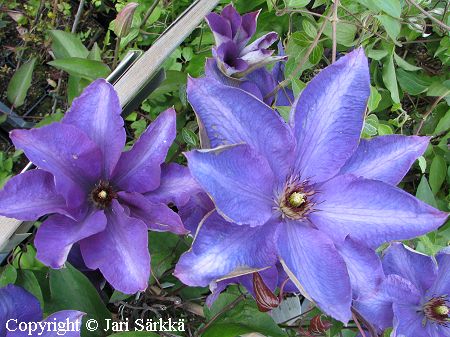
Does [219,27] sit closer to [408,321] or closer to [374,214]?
[374,214]

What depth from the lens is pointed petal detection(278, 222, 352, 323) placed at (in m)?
0.46

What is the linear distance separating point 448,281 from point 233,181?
16.5 inches

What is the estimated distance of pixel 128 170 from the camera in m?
0.56

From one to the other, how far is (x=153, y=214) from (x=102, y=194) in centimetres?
7

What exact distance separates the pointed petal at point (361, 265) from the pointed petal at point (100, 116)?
0.26 meters

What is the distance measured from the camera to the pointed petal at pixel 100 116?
530mm

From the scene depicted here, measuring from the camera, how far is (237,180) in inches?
17.9

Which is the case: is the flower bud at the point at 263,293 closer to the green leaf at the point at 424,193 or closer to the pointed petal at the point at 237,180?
the pointed petal at the point at 237,180

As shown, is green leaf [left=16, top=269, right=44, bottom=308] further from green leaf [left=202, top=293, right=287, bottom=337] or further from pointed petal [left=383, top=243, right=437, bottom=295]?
pointed petal [left=383, top=243, right=437, bottom=295]

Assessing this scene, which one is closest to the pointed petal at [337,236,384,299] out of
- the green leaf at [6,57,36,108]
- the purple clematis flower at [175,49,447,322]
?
the purple clematis flower at [175,49,447,322]

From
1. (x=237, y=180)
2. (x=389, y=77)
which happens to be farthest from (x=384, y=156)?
(x=389, y=77)

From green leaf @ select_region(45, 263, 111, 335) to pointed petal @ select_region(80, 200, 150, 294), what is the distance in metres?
0.11

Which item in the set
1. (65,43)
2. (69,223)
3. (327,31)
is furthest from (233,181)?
(65,43)

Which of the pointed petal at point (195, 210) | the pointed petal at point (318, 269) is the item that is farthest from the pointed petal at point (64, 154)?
the pointed petal at point (318, 269)
